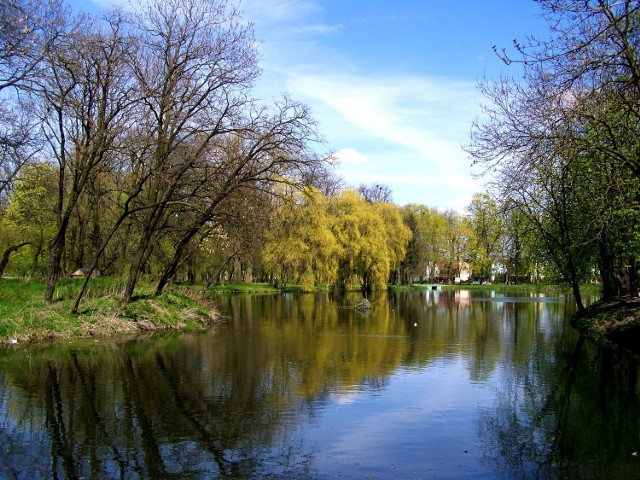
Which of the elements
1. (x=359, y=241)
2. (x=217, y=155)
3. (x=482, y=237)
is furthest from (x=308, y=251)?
(x=482, y=237)

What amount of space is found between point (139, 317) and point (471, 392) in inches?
569

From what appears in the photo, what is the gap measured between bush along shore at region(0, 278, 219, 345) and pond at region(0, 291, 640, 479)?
1.46 meters

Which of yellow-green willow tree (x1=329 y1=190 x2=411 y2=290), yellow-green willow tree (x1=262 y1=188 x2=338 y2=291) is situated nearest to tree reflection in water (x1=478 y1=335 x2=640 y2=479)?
yellow-green willow tree (x1=262 y1=188 x2=338 y2=291)

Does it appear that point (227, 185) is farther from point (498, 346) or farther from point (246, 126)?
point (498, 346)

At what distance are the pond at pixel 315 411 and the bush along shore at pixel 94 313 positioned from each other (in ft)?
4.78

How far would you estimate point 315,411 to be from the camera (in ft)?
33.6

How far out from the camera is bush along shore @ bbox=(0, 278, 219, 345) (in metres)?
18.1

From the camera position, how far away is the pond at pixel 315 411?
24.4ft

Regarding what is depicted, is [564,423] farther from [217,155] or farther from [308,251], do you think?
[308,251]

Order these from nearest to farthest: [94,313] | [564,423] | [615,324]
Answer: [564,423]
[94,313]
[615,324]

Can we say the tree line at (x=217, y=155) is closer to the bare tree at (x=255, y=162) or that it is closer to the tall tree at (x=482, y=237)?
the bare tree at (x=255, y=162)

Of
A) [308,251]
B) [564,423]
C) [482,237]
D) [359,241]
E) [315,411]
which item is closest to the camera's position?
[564,423]

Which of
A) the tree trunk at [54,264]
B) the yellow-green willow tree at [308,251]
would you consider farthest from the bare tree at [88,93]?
the yellow-green willow tree at [308,251]

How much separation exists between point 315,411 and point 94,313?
13319 mm
